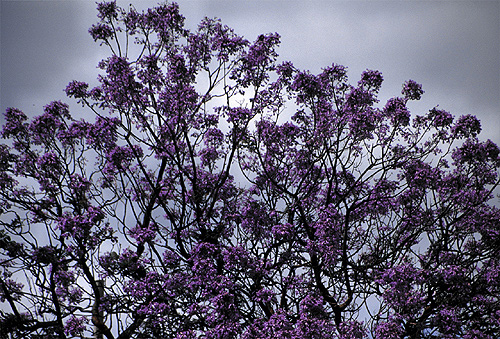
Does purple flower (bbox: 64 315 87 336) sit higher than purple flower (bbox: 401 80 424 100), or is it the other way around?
purple flower (bbox: 401 80 424 100)

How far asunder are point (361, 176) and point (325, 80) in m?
2.52

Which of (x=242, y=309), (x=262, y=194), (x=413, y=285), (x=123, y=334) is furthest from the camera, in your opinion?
(x=262, y=194)

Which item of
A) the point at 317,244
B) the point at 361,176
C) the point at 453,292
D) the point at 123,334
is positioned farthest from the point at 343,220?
the point at 123,334

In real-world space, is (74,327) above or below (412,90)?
below

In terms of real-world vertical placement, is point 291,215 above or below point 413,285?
above

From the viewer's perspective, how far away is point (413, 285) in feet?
33.7

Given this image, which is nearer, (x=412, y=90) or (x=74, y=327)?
(x=74, y=327)

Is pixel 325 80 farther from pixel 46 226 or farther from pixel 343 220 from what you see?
pixel 46 226

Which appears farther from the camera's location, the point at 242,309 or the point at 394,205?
the point at 394,205

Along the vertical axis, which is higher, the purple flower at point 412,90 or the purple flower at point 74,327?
the purple flower at point 412,90

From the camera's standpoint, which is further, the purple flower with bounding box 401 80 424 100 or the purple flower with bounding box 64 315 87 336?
the purple flower with bounding box 401 80 424 100

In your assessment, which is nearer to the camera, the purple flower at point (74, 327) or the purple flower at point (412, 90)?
the purple flower at point (74, 327)

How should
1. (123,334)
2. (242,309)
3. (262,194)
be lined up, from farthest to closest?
(262,194), (123,334), (242,309)

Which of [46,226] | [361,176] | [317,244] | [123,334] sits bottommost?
[123,334]
